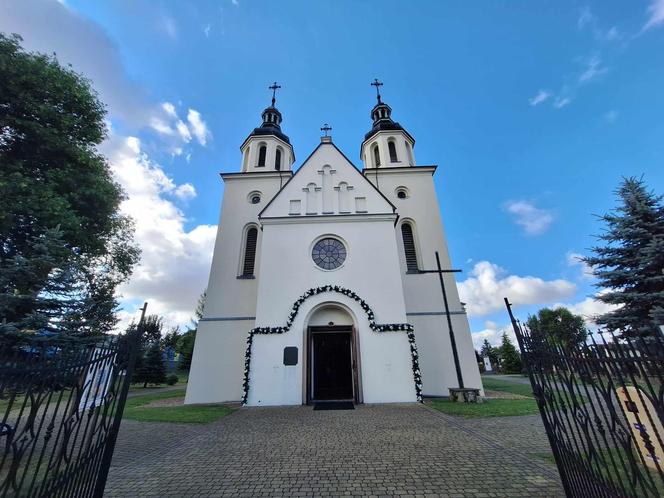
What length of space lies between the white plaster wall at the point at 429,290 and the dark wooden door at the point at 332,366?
170 inches

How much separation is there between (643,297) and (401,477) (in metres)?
13.9

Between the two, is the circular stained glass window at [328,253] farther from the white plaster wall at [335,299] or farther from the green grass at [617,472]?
the green grass at [617,472]

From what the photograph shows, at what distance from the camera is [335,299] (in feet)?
42.8

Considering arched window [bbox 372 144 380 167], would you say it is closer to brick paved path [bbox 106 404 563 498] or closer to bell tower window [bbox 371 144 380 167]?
bell tower window [bbox 371 144 380 167]

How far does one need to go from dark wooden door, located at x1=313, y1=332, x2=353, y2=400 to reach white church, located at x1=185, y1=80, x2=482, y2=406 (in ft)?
0.15

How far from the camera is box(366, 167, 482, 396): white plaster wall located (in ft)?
47.7

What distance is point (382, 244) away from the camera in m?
14.3

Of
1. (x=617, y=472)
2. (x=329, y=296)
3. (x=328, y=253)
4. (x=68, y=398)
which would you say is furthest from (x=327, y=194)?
(x=617, y=472)

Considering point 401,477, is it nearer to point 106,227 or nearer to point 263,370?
point 263,370

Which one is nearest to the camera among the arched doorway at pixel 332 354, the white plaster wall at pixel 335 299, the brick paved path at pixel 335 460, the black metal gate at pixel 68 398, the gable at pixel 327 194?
the black metal gate at pixel 68 398

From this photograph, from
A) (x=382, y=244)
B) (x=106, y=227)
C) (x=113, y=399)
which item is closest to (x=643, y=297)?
(x=382, y=244)

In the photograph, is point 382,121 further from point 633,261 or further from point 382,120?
point 633,261

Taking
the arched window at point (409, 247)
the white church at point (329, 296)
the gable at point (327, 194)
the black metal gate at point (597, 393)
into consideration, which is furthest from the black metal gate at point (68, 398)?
the arched window at point (409, 247)

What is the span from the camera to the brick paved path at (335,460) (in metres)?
4.06
